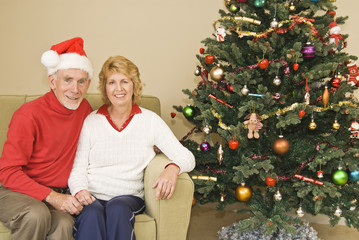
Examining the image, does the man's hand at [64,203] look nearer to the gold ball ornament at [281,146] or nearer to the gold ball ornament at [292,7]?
the gold ball ornament at [281,146]

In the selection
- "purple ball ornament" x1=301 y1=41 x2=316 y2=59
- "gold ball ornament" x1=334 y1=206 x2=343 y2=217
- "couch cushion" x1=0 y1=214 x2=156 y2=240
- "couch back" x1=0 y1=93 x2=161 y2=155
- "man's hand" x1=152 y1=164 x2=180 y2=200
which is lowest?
"couch cushion" x1=0 y1=214 x2=156 y2=240

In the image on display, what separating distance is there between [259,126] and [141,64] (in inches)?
→ 52.8

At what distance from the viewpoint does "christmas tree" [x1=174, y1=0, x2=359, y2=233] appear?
167 centimetres

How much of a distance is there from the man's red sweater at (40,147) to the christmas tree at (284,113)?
717 mm

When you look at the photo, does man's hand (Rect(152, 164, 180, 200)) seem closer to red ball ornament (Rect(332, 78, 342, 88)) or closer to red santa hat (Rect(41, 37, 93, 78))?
red santa hat (Rect(41, 37, 93, 78))

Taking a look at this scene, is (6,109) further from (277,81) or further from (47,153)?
(277,81)

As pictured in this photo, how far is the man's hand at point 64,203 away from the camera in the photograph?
1.45 metres

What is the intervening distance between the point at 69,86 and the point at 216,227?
1495 millimetres

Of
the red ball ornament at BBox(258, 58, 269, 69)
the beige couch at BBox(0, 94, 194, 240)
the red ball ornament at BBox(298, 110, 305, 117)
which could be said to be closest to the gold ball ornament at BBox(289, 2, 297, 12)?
the red ball ornament at BBox(258, 58, 269, 69)

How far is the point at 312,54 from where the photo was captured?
1.69 m

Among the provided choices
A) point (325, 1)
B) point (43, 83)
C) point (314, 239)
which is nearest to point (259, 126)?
point (325, 1)

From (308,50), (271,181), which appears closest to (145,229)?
(271,181)

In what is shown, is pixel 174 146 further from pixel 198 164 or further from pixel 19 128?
pixel 19 128

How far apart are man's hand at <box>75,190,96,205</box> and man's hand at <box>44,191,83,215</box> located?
0.04 metres
